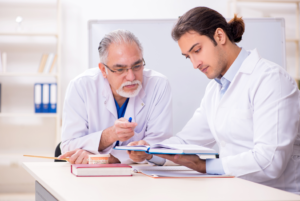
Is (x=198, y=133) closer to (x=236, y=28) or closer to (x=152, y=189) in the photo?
(x=236, y=28)

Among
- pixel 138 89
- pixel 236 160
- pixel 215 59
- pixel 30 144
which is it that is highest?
pixel 215 59

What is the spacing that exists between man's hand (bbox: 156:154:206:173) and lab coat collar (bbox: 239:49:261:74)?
448 mm

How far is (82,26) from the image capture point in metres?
4.04

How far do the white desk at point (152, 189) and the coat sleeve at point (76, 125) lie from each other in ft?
1.52

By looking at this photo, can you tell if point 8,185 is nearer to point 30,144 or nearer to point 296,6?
point 30,144

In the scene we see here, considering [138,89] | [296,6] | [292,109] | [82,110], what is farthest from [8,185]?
[296,6]

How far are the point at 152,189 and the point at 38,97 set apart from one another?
115 inches

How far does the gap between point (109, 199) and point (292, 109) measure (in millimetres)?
824

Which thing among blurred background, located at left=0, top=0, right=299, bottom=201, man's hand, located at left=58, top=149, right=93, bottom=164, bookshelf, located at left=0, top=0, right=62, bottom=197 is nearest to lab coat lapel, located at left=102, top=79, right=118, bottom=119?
man's hand, located at left=58, top=149, right=93, bottom=164

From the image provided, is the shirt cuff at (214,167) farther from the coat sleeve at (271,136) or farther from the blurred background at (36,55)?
the blurred background at (36,55)

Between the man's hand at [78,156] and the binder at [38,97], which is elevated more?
the binder at [38,97]

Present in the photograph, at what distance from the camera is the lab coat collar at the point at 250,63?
1469 mm

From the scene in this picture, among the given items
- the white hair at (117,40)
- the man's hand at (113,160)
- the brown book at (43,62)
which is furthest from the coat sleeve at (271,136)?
the brown book at (43,62)

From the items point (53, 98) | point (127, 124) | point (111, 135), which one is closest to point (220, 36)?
point (127, 124)
